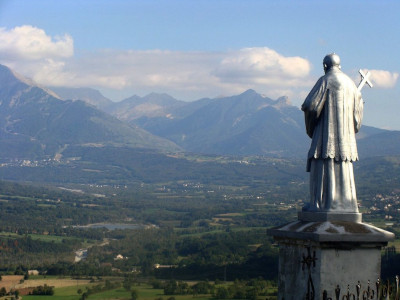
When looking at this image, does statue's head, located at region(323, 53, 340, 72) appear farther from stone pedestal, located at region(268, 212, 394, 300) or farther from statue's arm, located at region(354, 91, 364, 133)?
stone pedestal, located at region(268, 212, 394, 300)

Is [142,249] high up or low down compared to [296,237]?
down

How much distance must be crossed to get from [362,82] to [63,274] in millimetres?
107116

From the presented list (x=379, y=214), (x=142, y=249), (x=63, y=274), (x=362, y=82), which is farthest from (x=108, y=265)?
(x=362, y=82)

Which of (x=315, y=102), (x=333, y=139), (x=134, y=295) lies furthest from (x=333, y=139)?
(x=134, y=295)

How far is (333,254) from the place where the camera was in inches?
451

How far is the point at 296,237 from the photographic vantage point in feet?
38.8

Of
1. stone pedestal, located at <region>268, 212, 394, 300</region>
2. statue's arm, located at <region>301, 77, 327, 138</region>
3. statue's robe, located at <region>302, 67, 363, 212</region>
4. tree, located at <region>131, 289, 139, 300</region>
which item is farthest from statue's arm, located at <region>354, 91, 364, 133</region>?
tree, located at <region>131, 289, 139, 300</region>

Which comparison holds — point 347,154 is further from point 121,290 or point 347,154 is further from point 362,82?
point 121,290

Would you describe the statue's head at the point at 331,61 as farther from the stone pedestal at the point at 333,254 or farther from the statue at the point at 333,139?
the stone pedestal at the point at 333,254

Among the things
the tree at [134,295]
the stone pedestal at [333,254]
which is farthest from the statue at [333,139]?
the tree at [134,295]

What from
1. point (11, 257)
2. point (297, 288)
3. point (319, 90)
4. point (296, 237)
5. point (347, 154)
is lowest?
point (11, 257)

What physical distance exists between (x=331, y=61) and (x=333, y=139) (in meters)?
1.41

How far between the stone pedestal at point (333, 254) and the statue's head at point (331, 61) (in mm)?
2539

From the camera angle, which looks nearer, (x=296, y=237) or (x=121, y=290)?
(x=296, y=237)
